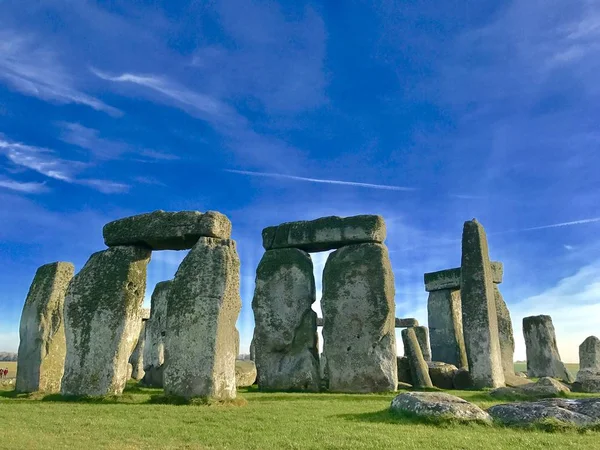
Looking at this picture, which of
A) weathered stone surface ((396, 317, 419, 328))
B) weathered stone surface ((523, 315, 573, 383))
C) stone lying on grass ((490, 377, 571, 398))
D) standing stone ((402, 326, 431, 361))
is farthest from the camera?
weathered stone surface ((396, 317, 419, 328))

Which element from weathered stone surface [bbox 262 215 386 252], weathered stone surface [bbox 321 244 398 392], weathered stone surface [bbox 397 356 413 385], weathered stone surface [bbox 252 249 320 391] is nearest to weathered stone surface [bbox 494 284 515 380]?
weathered stone surface [bbox 397 356 413 385]

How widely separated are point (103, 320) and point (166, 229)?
241cm

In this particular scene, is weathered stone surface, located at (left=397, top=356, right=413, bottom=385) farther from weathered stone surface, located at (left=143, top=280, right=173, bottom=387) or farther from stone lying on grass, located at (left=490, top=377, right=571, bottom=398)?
weathered stone surface, located at (left=143, top=280, right=173, bottom=387)

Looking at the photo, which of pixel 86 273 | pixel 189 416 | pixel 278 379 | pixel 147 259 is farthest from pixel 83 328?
pixel 278 379

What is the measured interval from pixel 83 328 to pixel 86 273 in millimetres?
1259

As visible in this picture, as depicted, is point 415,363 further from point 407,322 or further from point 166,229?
point 407,322

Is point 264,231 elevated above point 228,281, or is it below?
above

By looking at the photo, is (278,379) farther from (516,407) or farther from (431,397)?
(516,407)

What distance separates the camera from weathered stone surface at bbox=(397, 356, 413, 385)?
1772 cm

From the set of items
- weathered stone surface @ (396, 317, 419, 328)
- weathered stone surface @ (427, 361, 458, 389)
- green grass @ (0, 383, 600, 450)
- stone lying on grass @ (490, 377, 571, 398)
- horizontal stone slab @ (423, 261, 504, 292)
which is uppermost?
horizontal stone slab @ (423, 261, 504, 292)

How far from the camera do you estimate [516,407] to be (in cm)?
812

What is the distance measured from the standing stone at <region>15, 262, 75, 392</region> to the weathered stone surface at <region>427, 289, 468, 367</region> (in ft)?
52.2

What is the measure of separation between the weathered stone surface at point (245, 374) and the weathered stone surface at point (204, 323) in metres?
6.77

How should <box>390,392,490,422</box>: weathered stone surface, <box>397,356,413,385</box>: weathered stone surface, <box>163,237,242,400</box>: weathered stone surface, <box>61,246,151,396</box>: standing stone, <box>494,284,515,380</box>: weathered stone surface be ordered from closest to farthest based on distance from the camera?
<box>390,392,490,422</box>: weathered stone surface → <box>163,237,242,400</box>: weathered stone surface → <box>61,246,151,396</box>: standing stone → <box>397,356,413,385</box>: weathered stone surface → <box>494,284,515,380</box>: weathered stone surface
